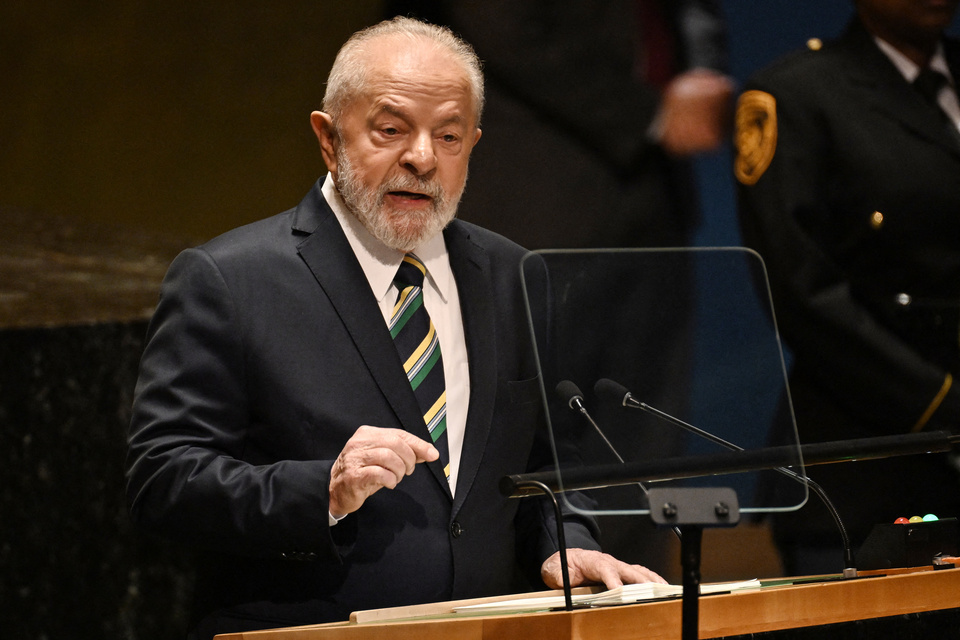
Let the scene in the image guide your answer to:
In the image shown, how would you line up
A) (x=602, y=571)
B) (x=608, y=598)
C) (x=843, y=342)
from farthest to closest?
1. (x=843, y=342)
2. (x=602, y=571)
3. (x=608, y=598)

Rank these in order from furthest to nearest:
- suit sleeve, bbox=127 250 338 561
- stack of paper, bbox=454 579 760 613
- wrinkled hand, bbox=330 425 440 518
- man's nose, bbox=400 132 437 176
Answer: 1. man's nose, bbox=400 132 437 176
2. suit sleeve, bbox=127 250 338 561
3. wrinkled hand, bbox=330 425 440 518
4. stack of paper, bbox=454 579 760 613

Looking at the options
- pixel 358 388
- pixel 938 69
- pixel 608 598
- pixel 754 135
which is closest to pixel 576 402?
pixel 608 598

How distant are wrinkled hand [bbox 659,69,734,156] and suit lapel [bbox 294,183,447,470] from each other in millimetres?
1291

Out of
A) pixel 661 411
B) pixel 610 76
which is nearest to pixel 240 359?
pixel 661 411

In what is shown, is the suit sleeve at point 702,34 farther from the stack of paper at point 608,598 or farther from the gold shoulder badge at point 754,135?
the stack of paper at point 608,598

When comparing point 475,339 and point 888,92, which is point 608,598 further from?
point 888,92

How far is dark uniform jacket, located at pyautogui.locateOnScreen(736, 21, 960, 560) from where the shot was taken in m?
2.83

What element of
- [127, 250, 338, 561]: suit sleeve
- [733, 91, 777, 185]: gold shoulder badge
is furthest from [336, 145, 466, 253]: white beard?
[733, 91, 777, 185]: gold shoulder badge

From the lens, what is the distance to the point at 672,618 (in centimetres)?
120

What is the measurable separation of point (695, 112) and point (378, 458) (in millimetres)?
1854

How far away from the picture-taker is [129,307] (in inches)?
110

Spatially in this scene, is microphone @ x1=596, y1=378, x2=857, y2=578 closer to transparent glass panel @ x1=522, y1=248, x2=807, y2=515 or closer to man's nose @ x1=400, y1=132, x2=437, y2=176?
transparent glass panel @ x1=522, y1=248, x2=807, y2=515

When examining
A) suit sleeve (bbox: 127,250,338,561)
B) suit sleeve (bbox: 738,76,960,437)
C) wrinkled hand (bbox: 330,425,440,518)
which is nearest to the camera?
wrinkled hand (bbox: 330,425,440,518)

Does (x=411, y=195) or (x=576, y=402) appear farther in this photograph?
(x=411, y=195)
